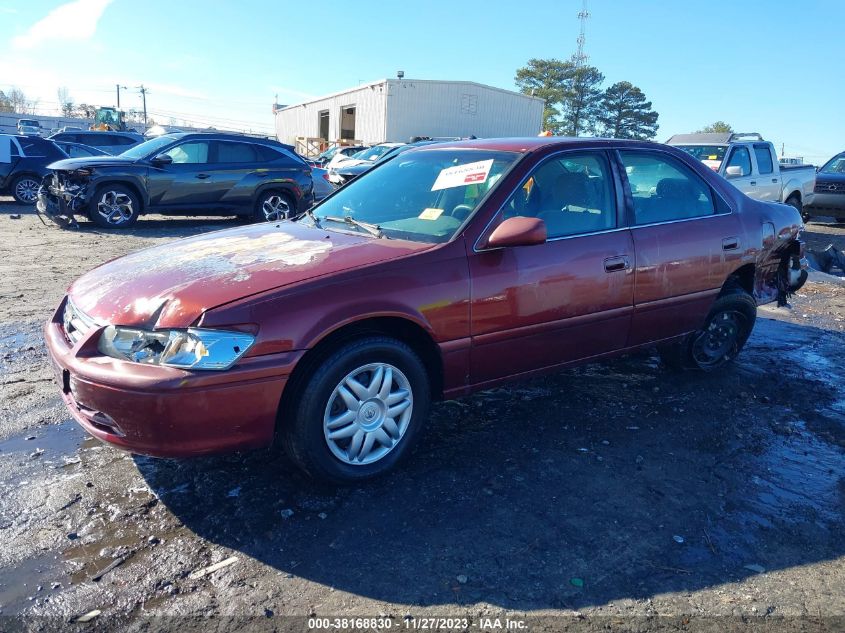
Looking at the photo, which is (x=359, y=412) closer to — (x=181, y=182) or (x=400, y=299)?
(x=400, y=299)

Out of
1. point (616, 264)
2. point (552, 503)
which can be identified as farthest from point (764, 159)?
point (552, 503)

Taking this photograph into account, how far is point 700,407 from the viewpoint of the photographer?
14.3ft

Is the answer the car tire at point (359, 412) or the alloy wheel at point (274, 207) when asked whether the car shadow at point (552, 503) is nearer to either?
the car tire at point (359, 412)

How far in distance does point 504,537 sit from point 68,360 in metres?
2.10

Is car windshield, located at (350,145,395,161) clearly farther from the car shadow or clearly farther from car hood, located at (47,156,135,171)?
the car shadow

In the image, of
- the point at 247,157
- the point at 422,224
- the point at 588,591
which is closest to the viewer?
the point at 588,591

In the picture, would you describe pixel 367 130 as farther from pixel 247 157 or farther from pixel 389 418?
pixel 389 418

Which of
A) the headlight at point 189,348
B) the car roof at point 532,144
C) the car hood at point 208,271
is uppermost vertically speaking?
the car roof at point 532,144

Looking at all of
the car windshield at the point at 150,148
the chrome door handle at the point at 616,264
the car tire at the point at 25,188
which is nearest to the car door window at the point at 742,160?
the chrome door handle at the point at 616,264

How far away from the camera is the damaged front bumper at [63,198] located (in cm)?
1073

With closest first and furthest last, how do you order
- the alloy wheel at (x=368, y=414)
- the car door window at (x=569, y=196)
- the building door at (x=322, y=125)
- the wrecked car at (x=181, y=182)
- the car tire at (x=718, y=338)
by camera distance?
the alloy wheel at (x=368, y=414)
the car door window at (x=569, y=196)
the car tire at (x=718, y=338)
the wrecked car at (x=181, y=182)
the building door at (x=322, y=125)

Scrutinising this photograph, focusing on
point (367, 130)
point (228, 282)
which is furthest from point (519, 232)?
point (367, 130)

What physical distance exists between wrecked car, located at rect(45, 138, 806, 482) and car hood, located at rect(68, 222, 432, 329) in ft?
0.05

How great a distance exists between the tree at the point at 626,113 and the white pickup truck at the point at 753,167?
4285cm
